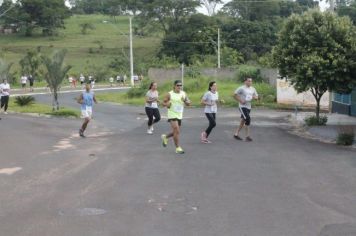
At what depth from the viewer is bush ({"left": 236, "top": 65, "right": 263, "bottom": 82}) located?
133 feet

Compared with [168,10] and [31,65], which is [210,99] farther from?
[168,10]

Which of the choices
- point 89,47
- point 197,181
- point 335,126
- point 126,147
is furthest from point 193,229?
point 89,47

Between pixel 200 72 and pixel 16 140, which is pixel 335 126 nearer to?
pixel 16 140

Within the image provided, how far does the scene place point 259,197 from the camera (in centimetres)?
903

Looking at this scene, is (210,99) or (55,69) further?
(55,69)

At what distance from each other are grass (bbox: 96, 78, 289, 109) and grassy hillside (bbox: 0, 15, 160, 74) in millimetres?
35006

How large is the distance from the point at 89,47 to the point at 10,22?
59.5ft

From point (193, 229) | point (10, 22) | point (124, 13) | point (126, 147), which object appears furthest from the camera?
point (124, 13)

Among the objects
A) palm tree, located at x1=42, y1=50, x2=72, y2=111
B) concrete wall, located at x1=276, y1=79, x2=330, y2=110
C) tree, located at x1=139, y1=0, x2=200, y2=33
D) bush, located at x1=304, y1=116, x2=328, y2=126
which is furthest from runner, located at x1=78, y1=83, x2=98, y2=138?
tree, located at x1=139, y1=0, x2=200, y2=33

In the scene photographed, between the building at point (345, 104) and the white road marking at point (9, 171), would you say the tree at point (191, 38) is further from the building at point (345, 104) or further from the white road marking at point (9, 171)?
the white road marking at point (9, 171)

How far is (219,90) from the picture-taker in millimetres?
38562

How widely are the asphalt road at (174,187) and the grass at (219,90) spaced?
659 inches

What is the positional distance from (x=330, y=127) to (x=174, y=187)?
11.4 m

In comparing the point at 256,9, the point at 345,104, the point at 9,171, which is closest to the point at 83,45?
the point at 256,9
